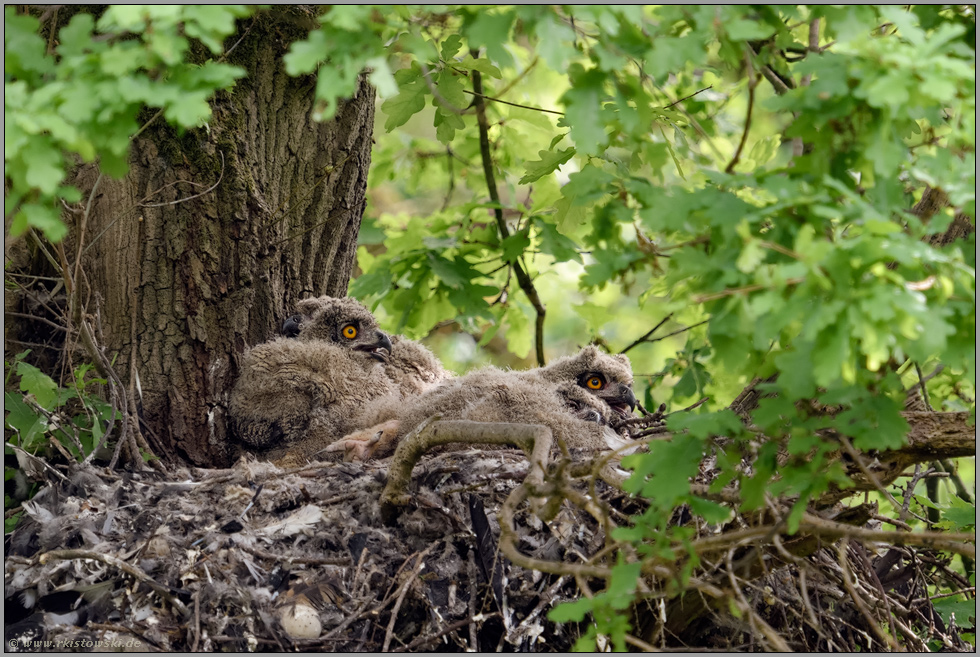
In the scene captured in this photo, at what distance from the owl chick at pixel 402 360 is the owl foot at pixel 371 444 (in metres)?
0.40

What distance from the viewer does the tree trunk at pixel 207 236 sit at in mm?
4234

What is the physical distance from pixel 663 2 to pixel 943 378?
3670 mm

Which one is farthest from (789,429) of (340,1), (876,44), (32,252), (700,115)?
(700,115)

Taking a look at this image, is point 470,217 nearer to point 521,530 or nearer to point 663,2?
point 521,530

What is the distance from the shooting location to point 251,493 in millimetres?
3699

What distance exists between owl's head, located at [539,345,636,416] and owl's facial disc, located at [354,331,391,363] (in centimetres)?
96

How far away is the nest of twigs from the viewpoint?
3.04 meters

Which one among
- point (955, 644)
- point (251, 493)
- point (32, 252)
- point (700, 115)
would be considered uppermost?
point (700, 115)

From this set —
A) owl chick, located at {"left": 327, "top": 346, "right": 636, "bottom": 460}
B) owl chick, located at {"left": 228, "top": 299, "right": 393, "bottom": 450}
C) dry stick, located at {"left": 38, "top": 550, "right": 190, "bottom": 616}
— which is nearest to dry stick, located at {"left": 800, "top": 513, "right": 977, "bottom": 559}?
owl chick, located at {"left": 327, "top": 346, "right": 636, "bottom": 460}

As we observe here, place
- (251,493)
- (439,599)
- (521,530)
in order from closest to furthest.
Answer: (439,599), (521,530), (251,493)

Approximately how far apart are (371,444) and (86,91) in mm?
2448

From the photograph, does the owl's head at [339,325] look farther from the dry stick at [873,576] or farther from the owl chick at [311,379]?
the dry stick at [873,576]

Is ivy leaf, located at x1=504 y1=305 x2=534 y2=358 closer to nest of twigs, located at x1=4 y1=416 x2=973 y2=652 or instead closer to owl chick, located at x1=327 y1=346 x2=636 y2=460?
owl chick, located at x1=327 y1=346 x2=636 y2=460

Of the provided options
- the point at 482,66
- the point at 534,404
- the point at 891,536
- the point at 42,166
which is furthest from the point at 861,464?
the point at 482,66
